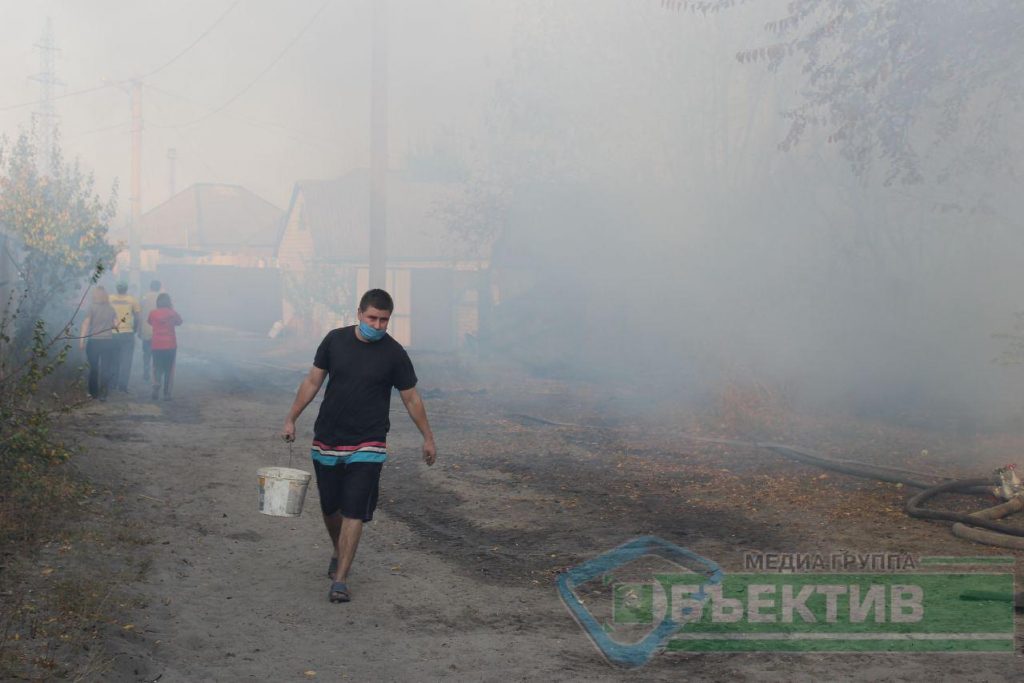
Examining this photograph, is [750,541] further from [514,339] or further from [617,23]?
[514,339]

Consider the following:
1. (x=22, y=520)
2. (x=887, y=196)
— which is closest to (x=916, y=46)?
(x=887, y=196)

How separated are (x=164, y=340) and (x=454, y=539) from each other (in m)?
7.69

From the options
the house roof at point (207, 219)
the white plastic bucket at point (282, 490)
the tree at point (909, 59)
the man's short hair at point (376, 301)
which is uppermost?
the house roof at point (207, 219)

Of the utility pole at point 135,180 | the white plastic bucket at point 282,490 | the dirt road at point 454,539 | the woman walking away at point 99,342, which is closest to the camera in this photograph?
the dirt road at point 454,539

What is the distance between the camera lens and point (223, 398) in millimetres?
15141

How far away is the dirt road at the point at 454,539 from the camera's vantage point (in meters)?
4.80

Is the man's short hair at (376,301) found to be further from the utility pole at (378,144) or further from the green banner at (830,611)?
the utility pole at (378,144)

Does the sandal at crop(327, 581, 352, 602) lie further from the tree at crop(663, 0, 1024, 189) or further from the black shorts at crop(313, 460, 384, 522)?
the tree at crop(663, 0, 1024, 189)

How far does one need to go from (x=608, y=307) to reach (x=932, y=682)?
16291 mm

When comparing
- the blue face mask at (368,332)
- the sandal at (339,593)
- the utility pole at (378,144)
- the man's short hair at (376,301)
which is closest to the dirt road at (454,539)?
the sandal at (339,593)

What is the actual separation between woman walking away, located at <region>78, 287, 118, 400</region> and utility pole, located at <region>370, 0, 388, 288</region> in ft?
16.4

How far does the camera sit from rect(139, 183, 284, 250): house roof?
196 ft

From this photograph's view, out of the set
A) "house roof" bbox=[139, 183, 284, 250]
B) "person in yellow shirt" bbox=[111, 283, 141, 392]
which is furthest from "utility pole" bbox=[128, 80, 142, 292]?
"person in yellow shirt" bbox=[111, 283, 141, 392]

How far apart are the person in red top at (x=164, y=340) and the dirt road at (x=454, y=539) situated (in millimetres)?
752
